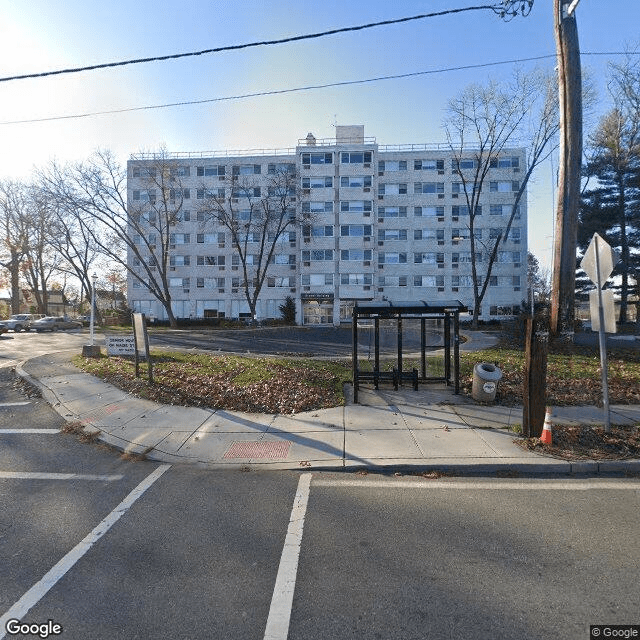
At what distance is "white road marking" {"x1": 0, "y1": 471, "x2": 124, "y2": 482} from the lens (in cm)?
502

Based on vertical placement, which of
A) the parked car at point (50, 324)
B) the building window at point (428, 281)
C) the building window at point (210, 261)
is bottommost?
the parked car at point (50, 324)

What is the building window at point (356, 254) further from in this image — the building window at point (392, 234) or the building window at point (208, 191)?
the building window at point (208, 191)

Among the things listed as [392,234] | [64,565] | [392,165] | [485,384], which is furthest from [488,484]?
[392,165]

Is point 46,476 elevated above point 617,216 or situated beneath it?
situated beneath

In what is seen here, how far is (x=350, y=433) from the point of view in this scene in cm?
642

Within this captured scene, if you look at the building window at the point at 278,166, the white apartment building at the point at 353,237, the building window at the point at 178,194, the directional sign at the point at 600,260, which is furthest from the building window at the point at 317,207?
the directional sign at the point at 600,260

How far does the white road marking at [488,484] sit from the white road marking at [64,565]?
2081mm

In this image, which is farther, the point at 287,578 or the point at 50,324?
the point at 50,324

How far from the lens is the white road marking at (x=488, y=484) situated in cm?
461

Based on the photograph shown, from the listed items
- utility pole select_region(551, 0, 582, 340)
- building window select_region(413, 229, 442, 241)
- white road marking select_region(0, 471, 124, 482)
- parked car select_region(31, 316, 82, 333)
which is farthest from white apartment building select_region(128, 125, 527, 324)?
white road marking select_region(0, 471, 124, 482)

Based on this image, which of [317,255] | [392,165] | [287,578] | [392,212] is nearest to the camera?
→ [287,578]

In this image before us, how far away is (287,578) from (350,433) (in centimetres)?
349

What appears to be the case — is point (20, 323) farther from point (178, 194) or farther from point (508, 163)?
point (508, 163)

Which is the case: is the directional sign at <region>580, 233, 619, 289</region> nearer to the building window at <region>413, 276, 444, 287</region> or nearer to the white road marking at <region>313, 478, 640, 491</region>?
the white road marking at <region>313, 478, 640, 491</region>
